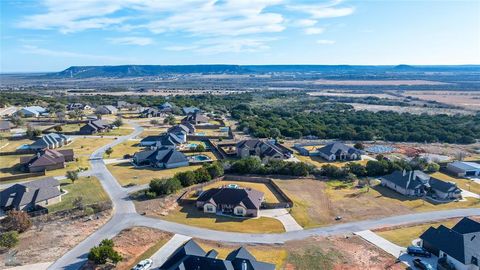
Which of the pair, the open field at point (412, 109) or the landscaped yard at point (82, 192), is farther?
the open field at point (412, 109)

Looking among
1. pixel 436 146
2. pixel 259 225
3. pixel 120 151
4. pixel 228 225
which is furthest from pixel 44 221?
pixel 436 146

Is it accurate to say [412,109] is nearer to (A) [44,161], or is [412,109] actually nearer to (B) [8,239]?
Result: (A) [44,161]

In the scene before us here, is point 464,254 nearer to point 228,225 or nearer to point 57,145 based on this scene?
point 228,225

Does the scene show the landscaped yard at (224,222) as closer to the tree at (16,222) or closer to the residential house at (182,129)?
the tree at (16,222)

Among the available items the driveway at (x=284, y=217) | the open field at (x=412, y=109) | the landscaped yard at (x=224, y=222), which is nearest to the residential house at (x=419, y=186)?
the driveway at (x=284, y=217)

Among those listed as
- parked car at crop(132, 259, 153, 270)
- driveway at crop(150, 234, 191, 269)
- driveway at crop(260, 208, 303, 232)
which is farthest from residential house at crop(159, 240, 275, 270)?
driveway at crop(260, 208, 303, 232)

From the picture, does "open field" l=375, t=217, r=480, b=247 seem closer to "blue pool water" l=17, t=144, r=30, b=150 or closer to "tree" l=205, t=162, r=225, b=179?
"tree" l=205, t=162, r=225, b=179

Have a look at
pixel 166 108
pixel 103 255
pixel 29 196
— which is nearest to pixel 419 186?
pixel 103 255

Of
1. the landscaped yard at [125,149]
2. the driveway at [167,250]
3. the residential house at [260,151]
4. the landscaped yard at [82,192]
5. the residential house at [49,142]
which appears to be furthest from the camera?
the residential house at [49,142]
